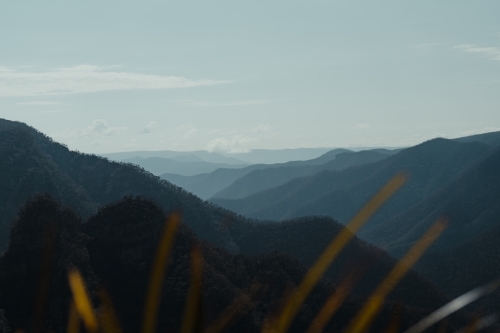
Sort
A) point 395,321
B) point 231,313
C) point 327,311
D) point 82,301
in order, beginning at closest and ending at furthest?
point 82,301
point 231,313
point 395,321
point 327,311

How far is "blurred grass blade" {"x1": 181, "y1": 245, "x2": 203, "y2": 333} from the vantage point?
156 ft

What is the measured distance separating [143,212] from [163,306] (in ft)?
39.6

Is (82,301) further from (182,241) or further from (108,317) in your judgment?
(182,241)

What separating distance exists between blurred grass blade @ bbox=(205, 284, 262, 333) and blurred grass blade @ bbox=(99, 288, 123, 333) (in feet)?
23.1

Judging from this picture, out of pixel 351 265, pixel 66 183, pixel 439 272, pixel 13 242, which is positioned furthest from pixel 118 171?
pixel 13 242

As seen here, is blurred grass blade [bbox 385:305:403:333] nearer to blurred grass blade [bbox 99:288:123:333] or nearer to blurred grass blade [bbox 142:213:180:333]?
blurred grass blade [bbox 142:213:180:333]

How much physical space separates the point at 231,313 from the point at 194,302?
3203mm

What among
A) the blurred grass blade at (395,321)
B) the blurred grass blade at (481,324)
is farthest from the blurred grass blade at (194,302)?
the blurred grass blade at (481,324)

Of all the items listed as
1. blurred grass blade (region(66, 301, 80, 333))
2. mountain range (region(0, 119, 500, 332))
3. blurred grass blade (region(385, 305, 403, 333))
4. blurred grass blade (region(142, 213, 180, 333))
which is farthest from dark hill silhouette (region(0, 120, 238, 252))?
blurred grass blade (region(385, 305, 403, 333))

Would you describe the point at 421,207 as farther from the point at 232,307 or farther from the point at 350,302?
the point at 232,307

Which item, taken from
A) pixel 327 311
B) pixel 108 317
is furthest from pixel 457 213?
pixel 108 317

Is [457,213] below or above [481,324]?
above

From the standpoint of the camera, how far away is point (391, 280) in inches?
3568

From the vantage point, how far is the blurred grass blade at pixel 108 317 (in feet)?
143
